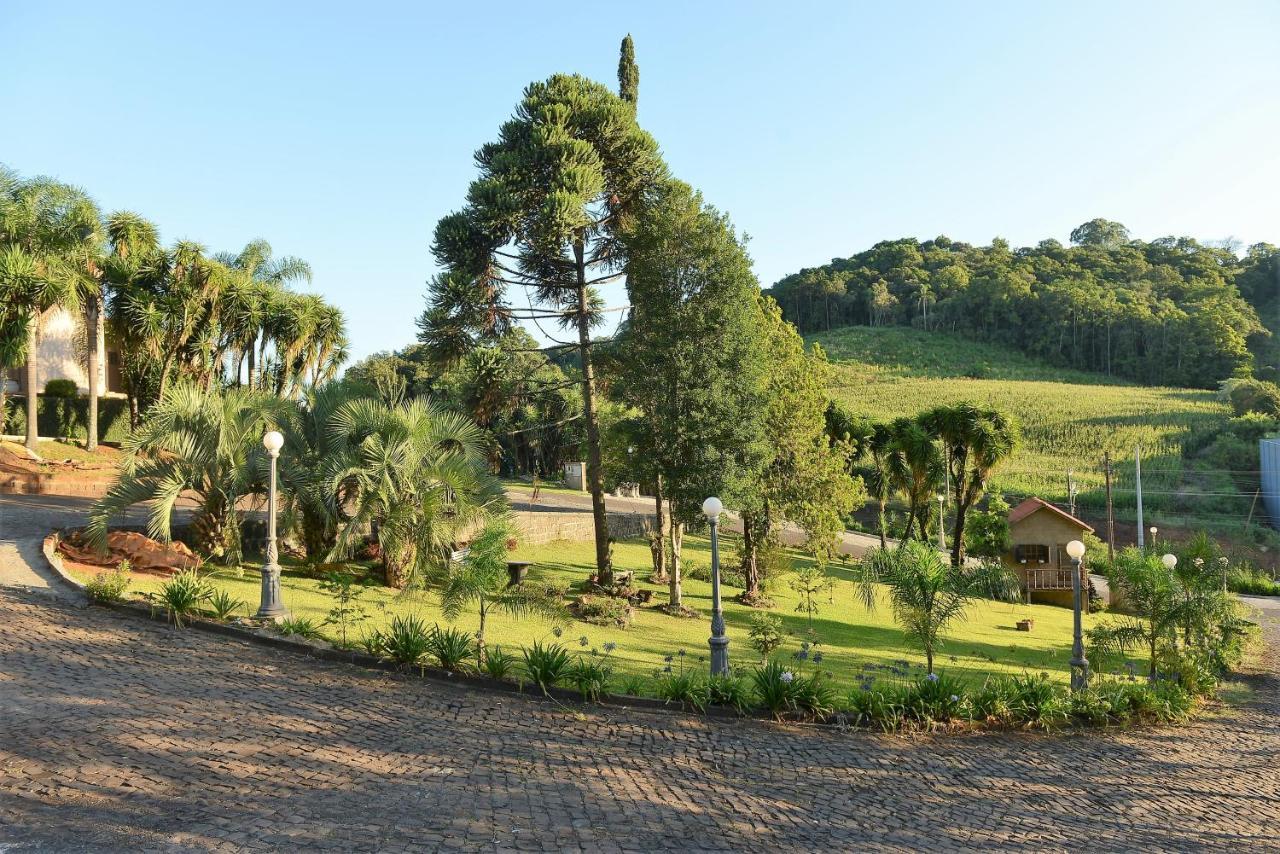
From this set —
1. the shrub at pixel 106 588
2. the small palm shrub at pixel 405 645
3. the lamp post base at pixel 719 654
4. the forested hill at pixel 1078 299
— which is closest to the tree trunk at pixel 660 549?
the lamp post base at pixel 719 654

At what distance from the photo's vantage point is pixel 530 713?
8930mm

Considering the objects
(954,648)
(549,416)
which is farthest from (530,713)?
(549,416)

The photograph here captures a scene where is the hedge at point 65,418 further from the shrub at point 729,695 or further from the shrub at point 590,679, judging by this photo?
the shrub at point 729,695

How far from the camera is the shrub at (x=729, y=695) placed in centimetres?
972

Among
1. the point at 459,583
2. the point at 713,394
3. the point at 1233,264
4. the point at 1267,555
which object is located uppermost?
the point at 1233,264

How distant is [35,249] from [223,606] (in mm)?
18212

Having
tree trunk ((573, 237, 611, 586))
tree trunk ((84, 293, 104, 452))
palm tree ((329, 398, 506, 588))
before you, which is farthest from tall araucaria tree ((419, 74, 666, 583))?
tree trunk ((84, 293, 104, 452))

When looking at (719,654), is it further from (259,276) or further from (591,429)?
(259,276)

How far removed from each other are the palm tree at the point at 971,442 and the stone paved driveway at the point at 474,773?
58.8 ft

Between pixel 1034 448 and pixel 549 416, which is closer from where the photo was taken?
pixel 549 416

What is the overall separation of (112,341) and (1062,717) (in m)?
29.5

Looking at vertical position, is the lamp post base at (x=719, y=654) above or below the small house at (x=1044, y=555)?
above

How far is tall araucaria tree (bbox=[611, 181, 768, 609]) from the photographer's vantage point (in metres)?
17.8

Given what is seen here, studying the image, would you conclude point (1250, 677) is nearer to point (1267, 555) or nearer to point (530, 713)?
point (530, 713)
